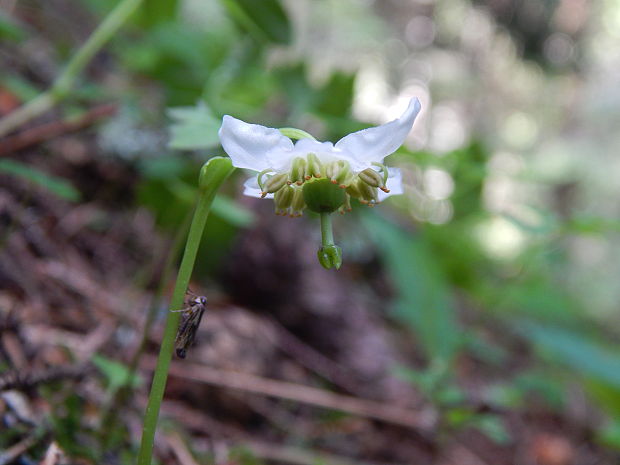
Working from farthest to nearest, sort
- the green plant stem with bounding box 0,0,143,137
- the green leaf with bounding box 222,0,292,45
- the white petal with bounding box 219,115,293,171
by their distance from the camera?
the green leaf with bounding box 222,0,292,45 < the green plant stem with bounding box 0,0,143,137 < the white petal with bounding box 219,115,293,171

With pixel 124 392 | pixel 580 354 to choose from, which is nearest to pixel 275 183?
pixel 124 392

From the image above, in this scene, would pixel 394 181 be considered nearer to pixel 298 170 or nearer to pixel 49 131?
pixel 298 170

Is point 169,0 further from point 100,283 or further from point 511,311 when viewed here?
point 511,311

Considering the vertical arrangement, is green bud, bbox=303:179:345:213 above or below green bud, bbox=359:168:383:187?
below

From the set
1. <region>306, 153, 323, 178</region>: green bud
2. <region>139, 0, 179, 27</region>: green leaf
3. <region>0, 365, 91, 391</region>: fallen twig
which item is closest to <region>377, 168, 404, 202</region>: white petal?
<region>306, 153, 323, 178</region>: green bud

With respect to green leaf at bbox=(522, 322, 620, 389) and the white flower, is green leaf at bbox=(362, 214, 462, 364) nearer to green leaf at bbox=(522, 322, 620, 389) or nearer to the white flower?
green leaf at bbox=(522, 322, 620, 389)

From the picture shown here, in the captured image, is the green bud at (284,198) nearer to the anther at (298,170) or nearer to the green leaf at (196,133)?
the anther at (298,170)

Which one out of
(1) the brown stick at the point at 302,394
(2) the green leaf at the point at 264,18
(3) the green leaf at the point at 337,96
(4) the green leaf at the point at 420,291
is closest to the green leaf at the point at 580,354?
(4) the green leaf at the point at 420,291
